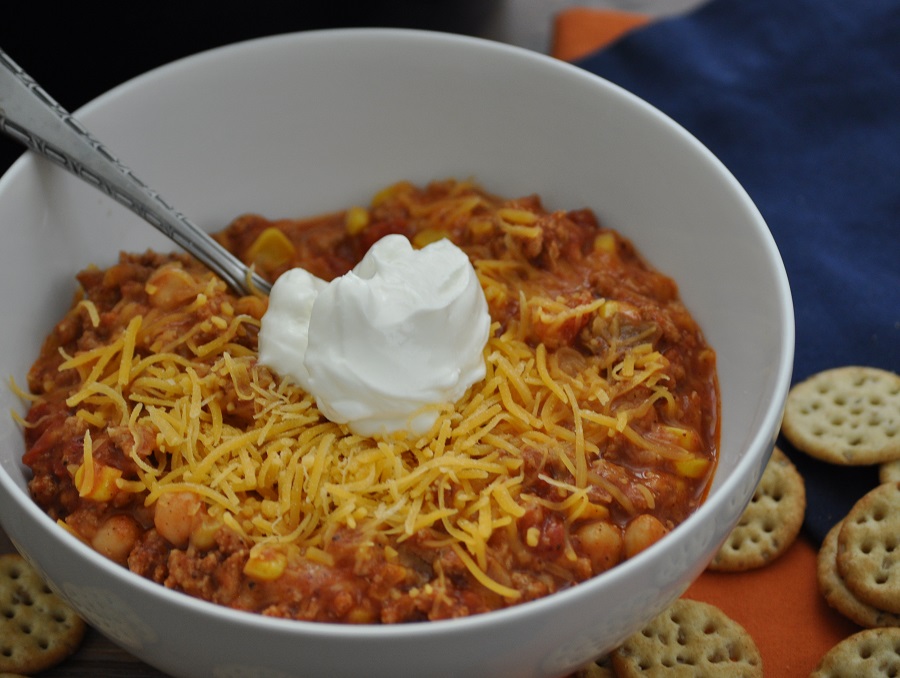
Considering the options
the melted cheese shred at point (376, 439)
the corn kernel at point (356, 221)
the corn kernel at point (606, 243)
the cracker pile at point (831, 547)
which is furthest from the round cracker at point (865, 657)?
the corn kernel at point (356, 221)

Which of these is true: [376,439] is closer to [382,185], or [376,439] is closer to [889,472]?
[382,185]

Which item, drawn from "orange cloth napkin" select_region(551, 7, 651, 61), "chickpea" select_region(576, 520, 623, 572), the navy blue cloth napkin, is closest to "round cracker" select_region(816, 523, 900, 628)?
the navy blue cloth napkin

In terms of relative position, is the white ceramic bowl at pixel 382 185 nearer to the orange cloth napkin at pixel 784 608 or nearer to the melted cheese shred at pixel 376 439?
the melted cheese shred at pixel 376 439

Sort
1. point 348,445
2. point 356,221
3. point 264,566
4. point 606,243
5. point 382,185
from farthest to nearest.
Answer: point 382,185 → point 356,221 → point 606,243 → point 348,445 → point 264,566

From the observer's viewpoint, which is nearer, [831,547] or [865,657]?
[865,657]

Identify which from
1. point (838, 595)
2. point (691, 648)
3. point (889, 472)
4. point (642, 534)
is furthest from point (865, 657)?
point (642, 534)
